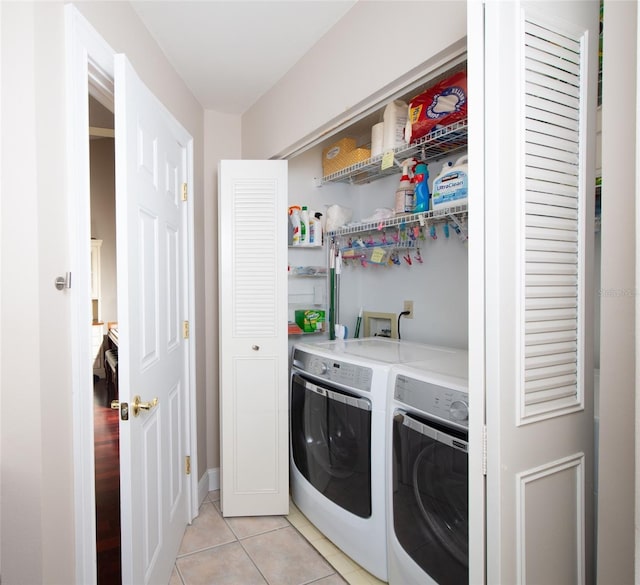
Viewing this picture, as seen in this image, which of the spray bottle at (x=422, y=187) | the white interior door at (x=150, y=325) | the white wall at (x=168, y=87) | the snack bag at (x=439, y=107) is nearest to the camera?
the white interior door at (x=150, y=325)

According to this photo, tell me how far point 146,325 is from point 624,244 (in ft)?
4.93

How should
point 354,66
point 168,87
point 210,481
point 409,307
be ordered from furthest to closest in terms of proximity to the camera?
point 210,481
point 409,307
point 168,87
point 354,66

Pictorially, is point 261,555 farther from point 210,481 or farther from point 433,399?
point 433,399

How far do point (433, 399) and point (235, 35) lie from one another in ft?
6.04

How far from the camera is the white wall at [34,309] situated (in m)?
1.02

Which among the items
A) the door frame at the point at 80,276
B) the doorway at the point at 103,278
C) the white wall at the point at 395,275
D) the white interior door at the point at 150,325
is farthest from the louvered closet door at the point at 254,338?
the doorway at the point at 103,278

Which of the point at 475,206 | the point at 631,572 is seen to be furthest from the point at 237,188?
the point at 631,572

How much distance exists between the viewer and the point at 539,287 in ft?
3.51

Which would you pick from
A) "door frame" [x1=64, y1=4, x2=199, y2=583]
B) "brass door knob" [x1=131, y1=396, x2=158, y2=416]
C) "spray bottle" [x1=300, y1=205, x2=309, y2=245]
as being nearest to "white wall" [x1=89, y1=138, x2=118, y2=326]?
"spray bottle" [x1=300, y1=205, x2=309, y2=245]

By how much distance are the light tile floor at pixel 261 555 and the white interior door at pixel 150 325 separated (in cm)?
12

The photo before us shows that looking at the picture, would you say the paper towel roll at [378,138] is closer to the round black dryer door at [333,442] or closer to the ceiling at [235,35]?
the ceiling at [235,35]

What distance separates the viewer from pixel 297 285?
9.29 ft

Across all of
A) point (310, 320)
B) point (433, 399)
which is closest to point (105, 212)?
point (310, 320)

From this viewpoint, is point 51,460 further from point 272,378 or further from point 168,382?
point 272,378
